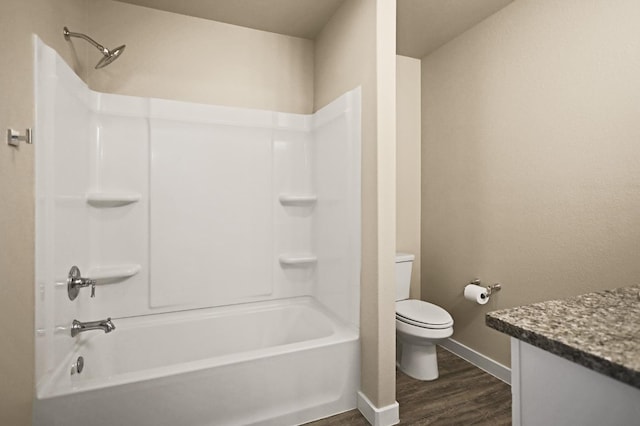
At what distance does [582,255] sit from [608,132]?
65cm

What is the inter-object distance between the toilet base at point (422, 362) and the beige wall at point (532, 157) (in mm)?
430

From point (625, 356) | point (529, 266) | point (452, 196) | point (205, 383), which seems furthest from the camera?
point (452, 196)

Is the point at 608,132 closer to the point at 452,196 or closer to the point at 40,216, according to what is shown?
the point at 452,196

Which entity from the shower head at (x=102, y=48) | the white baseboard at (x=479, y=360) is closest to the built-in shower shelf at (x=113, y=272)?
the shower head at (x=102, y=48)

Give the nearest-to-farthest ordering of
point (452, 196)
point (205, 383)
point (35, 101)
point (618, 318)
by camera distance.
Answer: point (618, 318)
point (35, 101)
point (205, 383)
point (452, 196)

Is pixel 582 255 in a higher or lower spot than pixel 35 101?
lower

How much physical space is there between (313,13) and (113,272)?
7.15 ft

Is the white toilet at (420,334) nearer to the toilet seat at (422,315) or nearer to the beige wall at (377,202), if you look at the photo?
the toilet seat at (422,315)

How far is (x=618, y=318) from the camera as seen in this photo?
705 mm

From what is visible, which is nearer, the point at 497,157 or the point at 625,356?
the point at 625,356

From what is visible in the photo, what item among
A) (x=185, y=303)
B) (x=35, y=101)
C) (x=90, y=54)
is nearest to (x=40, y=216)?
(x=35, y=101)

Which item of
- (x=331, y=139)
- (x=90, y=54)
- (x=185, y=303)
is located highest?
(x=90, y=54)

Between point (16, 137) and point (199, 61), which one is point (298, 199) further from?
point (16, 137)

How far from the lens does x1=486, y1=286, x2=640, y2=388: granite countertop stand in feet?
1.74
